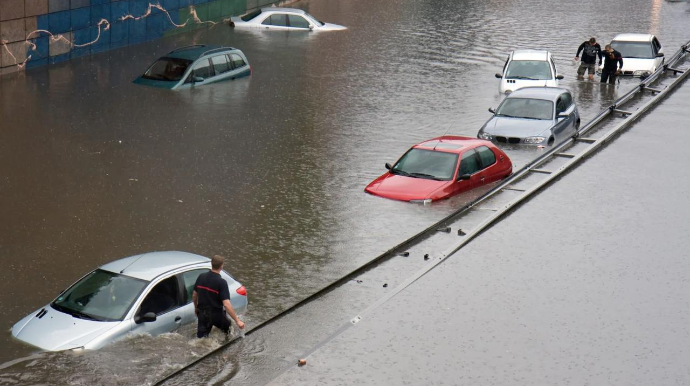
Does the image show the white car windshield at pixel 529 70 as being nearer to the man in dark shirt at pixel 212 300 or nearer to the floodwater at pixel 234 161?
the floodwater at pixel 234 161

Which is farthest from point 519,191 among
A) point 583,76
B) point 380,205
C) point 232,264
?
point 583,76

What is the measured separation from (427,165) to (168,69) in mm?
11766

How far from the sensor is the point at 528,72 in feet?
104

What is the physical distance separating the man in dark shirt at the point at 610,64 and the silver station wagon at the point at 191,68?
12.1 metres

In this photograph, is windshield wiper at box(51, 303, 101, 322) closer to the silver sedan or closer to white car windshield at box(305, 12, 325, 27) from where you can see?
the silver sedan

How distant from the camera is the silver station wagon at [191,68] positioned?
98.8ft

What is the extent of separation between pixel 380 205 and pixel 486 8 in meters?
32.5

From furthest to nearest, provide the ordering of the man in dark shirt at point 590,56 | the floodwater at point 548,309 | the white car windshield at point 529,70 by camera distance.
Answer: the man in dark shirt at point 590,56 → the white car windshield at point 529,70 → the floodwater at point 548,309

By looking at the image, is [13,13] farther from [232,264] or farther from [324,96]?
[232,264]

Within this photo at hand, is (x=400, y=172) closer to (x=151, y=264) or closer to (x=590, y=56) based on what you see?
(x=151, y=264)

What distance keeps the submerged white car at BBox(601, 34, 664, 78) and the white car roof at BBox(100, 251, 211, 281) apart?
81.5 ft

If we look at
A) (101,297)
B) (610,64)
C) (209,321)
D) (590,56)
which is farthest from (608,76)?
(101,297)

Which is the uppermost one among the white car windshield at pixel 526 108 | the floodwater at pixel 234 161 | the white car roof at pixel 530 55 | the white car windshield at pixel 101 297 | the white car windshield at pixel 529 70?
the white car roof at pixel 530 55

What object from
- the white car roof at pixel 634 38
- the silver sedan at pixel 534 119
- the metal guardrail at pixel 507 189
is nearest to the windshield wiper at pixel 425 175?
the metal guardrail at pixel 507 189
